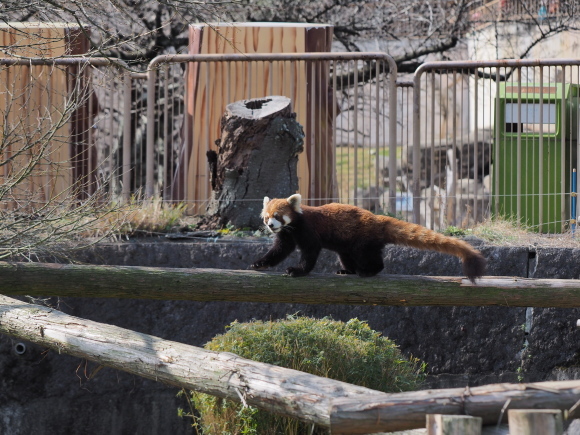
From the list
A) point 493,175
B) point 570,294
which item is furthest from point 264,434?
point 493,175

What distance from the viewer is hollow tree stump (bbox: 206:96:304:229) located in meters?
9.02

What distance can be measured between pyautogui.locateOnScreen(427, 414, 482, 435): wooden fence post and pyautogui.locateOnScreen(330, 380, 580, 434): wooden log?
151 millimetres

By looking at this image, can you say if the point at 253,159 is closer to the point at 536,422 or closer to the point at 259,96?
the point at 259,96

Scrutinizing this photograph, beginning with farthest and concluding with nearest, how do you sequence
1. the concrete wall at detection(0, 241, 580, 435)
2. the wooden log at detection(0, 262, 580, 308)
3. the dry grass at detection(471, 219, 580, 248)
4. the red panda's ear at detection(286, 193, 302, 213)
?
the dry grass at detection(471, 219, 580, 248)
the concrete wall at detection(0, 241, 580, 435)
the red panda's ear at detection(286, 193, 302, 213)
the wooden log at detection(0, 262, 580, 308)

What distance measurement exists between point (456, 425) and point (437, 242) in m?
2.72

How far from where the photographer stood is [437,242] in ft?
19.8

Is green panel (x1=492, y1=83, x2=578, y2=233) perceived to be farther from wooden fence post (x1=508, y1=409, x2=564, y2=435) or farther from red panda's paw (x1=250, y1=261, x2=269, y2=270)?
wooden fence post (x1=508, y1=409, x2=564, y2=435)

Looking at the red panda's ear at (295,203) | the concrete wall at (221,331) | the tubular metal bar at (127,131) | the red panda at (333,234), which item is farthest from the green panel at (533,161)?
the tubular metal bar at (127,131)

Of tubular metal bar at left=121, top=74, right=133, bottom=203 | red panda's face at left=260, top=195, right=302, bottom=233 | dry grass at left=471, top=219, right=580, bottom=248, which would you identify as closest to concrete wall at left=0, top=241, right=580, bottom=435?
dry grass at left=471, top=219, right=580, bottom=248

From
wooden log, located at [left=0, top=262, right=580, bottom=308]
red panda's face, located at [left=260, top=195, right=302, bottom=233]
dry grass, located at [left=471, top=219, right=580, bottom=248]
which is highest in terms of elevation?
red panda's face, located at [left=260, top=195, right=302, bottom=233]

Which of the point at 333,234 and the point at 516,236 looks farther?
the point at 516,236

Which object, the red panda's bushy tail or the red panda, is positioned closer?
the red panda's bushy tail

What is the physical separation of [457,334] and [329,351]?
251cm

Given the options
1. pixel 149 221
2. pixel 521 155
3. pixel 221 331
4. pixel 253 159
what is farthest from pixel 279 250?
pixel 521 155
